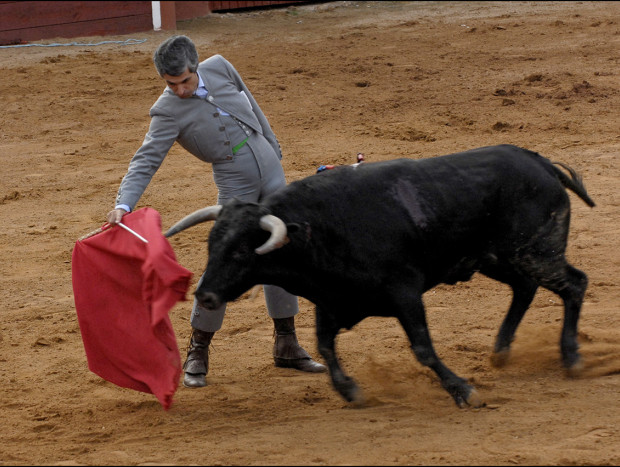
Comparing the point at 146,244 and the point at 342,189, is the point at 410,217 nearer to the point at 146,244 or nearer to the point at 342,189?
the point at 342,189

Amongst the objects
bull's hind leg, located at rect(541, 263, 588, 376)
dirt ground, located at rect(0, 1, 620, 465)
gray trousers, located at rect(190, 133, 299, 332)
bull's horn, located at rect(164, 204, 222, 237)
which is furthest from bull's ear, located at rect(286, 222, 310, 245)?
bull's hind leg, located at rect(541, 263, 588, 376)

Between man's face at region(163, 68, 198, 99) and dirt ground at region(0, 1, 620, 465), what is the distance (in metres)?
1.55

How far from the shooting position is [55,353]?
18.1 ft

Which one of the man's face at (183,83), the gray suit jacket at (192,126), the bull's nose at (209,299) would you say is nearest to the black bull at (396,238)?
the bull's nose at (209,299)

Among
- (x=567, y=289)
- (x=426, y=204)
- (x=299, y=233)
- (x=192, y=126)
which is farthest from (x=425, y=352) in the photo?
(x=192, y=126)

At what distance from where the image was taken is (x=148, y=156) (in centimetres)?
468

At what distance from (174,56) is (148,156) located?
1.89ft

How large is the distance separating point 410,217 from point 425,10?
1158 centimetres

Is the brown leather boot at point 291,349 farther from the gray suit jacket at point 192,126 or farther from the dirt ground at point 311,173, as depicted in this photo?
the gray suit jacket at point 192,126

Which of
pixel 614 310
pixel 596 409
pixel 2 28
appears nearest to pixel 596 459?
pixel 596 409

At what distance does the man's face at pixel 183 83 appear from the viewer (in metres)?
4.43

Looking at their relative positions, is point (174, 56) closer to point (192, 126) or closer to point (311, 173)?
point (192, 126)

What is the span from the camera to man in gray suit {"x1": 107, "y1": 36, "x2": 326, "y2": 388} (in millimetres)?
4551

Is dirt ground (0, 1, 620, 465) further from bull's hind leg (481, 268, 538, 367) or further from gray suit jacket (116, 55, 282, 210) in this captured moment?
gray suit jacket (116, 55, 282, 210)
